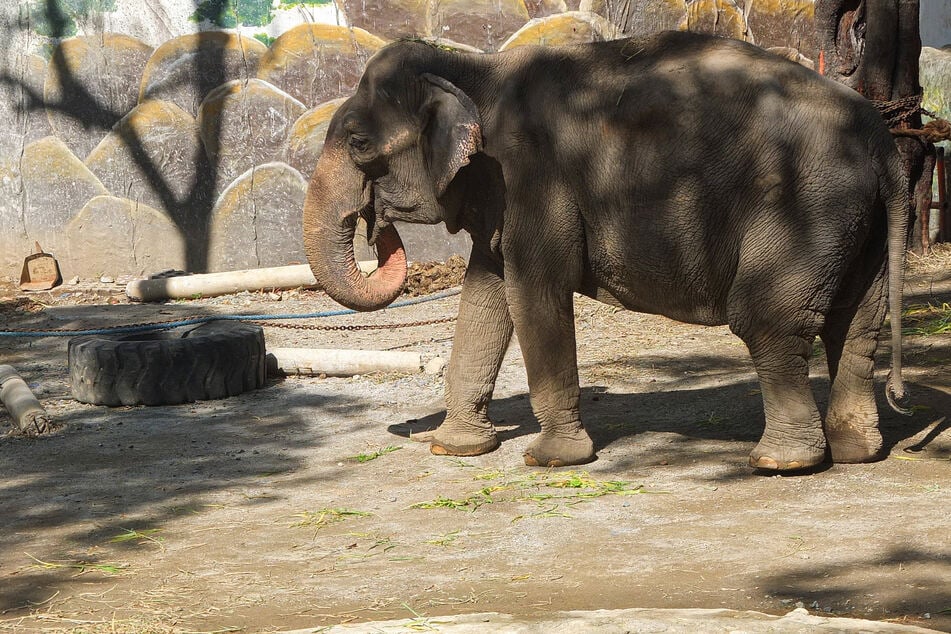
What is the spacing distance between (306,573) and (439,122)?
2.13 meters

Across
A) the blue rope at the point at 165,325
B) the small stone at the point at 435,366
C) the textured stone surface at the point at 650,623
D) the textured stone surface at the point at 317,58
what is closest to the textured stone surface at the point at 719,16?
the textured stone surface at the point at 317,58

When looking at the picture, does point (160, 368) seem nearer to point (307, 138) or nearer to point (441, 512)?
point (441, 512)

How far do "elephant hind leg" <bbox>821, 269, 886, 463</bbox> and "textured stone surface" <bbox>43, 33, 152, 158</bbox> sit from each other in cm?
804

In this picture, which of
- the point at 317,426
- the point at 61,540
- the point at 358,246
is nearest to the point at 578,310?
the point at 358,246

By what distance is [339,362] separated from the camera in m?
→ 7.75

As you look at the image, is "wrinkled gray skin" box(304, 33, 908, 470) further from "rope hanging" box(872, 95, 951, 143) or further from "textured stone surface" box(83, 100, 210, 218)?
"textured stone surface" box(83, 100, 210, 218)

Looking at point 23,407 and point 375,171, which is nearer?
point 375,171

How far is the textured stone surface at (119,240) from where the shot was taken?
11539 millimetres

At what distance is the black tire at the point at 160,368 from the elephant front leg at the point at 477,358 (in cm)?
184

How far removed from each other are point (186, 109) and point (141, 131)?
18.5 inches

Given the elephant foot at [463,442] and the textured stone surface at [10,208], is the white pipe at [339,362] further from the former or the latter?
the textured stone surface at [10,208]

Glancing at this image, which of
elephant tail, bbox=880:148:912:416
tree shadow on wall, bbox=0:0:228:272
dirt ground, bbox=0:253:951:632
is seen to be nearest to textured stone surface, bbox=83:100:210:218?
tree shadow on wall, bbox=0:0:228:272

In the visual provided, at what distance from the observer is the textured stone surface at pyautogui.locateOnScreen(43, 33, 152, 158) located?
1140cm

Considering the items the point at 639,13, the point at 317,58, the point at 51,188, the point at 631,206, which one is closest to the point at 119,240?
the point at 51,188
